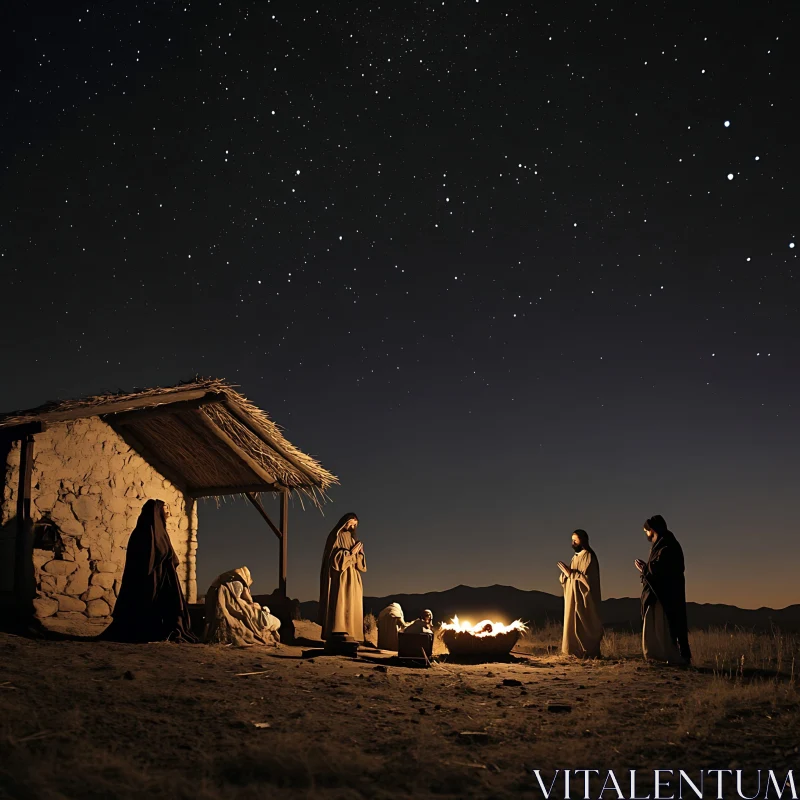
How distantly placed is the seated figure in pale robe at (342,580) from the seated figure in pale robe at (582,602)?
3.36 meters

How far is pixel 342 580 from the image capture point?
13.7m

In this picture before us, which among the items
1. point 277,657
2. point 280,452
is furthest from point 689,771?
point 280,452

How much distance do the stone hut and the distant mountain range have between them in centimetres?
1921

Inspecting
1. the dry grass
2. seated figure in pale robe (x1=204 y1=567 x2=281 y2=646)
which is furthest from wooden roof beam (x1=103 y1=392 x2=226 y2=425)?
the dry grass

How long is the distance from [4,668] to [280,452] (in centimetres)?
716

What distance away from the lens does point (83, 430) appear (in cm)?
1414

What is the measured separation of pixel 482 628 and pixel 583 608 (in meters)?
1.60

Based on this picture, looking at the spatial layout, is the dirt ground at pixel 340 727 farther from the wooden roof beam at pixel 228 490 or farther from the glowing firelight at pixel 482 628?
the wooden roof beam at pixel 228 490

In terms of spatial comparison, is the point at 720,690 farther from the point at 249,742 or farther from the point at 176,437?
the point at 176,437

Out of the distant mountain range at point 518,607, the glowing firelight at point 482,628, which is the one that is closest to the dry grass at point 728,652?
the glowing firelight at point 482,628

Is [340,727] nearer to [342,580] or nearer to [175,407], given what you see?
[342,580]

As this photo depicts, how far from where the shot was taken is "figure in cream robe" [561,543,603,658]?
12828 millimetres

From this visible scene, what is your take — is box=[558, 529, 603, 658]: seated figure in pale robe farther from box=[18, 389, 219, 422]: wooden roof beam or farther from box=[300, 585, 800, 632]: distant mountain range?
box=[300, 585, 800, 632]: distant mountain range

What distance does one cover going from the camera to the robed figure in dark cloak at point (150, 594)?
11.8 metres
